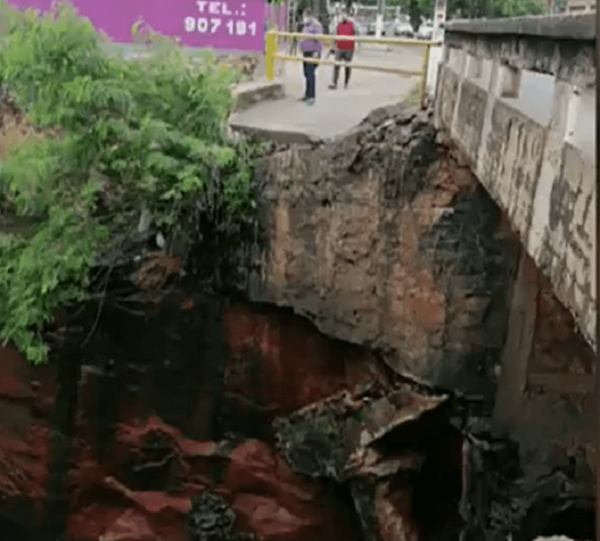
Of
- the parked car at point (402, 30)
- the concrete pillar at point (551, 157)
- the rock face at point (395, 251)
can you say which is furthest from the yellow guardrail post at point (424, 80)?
the parked car at point (402, 30)

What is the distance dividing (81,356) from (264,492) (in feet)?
7.25

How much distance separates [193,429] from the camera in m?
9.10

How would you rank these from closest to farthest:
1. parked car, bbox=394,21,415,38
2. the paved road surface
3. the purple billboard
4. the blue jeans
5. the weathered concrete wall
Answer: the weathered concrete wall → the paved road surface → the purple billboard → the blue jeans → parked car, bbox=394,21,415,38

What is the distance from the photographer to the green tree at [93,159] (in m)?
7.28

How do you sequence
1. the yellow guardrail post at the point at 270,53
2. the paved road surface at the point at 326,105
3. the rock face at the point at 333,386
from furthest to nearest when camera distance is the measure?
the yellow guardrail post at the point at 270,53
the paved road surface at the point at 326,105
the rock face at the point at 333,386

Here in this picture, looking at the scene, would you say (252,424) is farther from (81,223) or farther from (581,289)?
(581,289)

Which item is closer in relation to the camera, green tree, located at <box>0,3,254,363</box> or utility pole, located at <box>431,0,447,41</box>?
green tree, located at <box>0,3,254,363</box>

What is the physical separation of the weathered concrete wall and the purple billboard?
407 cm

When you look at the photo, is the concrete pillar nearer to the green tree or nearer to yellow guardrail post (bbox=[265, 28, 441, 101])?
the green tree

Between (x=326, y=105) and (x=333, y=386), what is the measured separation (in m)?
3.16

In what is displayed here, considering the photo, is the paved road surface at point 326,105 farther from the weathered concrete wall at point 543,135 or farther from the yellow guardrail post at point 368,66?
the weathered concrete wall at point 543,135

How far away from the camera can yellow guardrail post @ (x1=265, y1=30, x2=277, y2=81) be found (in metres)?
10.4

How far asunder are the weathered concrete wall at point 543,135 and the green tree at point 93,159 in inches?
98.1

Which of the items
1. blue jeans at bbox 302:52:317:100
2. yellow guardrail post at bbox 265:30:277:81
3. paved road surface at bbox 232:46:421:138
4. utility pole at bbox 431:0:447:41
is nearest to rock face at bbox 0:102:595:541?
paved road surface at bbox 232:46:421:138
